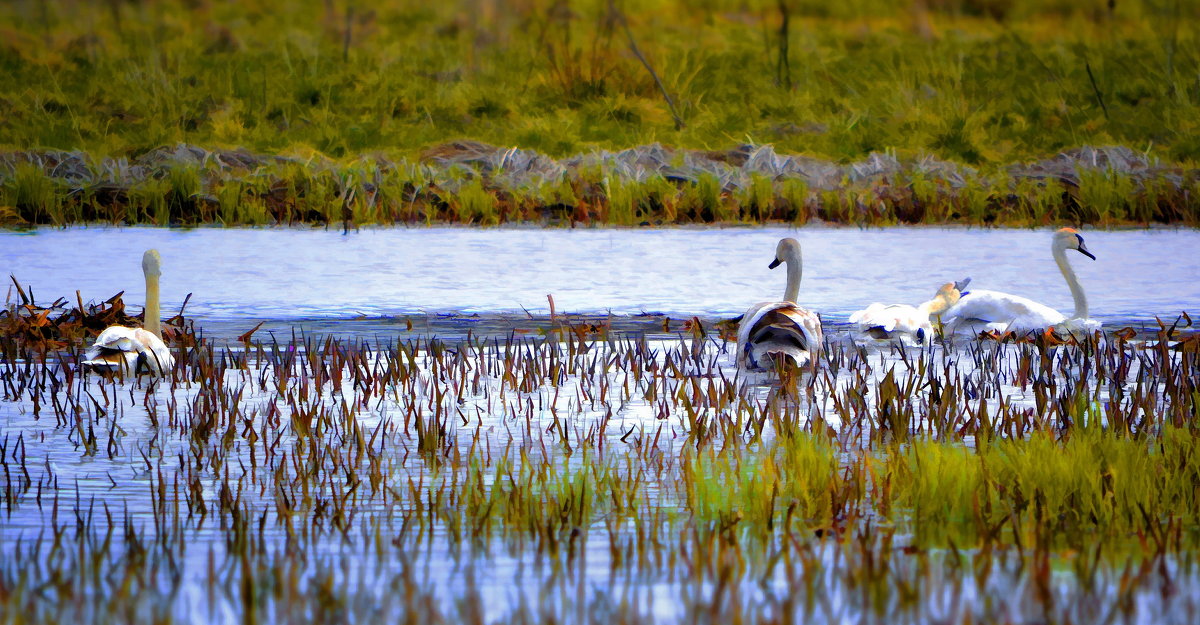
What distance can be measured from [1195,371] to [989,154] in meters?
21.8

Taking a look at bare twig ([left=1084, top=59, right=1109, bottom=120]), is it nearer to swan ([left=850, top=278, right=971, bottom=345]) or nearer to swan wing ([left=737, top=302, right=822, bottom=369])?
swan ([left=850, top=278, right=971, bottom=345])

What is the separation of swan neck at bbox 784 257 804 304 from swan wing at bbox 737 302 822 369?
1.13 metres

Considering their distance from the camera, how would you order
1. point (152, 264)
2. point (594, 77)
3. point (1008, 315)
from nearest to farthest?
point (152, 264) < point (1008, 315) < point (594, 77)

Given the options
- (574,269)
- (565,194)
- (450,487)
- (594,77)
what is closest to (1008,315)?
(450,487)

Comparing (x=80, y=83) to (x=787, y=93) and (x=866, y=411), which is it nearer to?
(x=787, y=93)

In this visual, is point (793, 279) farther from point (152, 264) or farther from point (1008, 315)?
point (152, 264)

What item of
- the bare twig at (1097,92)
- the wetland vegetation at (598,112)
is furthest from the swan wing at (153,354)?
the bare twig at (1097,92)

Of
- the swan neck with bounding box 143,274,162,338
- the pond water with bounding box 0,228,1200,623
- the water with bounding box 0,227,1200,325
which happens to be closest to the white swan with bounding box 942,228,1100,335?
the pond water with bounding box 0,228,1200,623

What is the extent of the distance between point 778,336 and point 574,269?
675 centimetres

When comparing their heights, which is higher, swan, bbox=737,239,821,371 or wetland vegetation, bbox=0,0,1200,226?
wetland vegetation, bbox=0,0,1200,226

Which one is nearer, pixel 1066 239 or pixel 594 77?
pixel 1066 239

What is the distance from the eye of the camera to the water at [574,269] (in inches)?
472

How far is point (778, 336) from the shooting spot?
799cm

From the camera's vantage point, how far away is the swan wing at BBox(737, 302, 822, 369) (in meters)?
7.93
